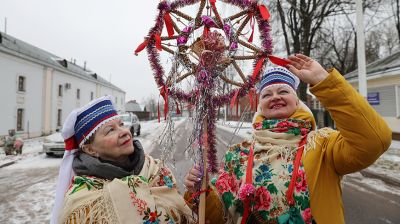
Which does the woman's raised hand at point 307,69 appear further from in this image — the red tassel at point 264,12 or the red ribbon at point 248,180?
the red ribbon at point 248,180

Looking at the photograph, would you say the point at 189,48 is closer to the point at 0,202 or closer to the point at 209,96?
the point at 209,96

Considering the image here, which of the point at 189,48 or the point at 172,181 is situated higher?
the point at 189,48

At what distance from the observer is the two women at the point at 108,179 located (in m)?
1.66

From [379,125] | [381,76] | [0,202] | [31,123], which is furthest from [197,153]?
[31,123]

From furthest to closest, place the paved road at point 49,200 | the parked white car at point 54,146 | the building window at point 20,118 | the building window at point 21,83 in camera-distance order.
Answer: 1. the building window at point 21,83
2. the building window at point 20,118
3. the parked white car at point 54,146
4. the paved road at point 49,200

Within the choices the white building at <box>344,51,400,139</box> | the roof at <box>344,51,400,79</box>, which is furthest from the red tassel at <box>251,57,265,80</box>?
the roof at <box>344,51,400,79</box>

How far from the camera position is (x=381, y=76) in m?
15.6

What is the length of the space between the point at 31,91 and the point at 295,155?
80.9 feet

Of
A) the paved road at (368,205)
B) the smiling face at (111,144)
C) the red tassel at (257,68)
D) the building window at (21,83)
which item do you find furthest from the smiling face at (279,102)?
the building window at (21,83)

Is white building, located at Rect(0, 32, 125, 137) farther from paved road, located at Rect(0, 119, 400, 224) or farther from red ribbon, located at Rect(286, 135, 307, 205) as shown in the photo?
red ribbon, located at Rect(286, 135, 307, 205)

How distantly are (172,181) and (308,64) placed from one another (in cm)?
116

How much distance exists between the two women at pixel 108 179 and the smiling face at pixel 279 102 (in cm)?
82

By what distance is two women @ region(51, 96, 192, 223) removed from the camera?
1664 millimetres

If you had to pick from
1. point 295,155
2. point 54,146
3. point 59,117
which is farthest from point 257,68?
point 59,117
